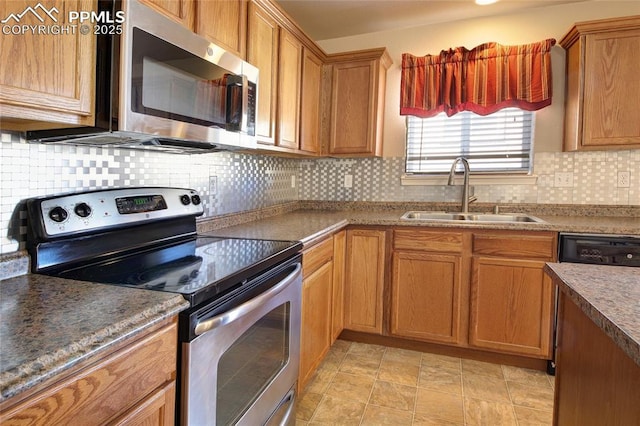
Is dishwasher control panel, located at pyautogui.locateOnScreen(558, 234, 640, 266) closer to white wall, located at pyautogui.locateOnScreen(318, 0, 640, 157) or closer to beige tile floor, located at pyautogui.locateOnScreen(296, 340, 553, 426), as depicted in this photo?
beige tile floor, located at pyautogui.locateOnScreen(296, 340, 553, 426)

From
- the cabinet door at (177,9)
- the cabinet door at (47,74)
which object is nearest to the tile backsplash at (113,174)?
the cabinet door at (47,74)

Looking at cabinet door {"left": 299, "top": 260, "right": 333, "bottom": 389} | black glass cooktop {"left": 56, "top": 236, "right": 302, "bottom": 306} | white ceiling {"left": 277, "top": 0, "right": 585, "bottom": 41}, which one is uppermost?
white ceiling {"left": 277, "top": 0, "right": 585, "bottom": 41}

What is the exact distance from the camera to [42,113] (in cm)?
93

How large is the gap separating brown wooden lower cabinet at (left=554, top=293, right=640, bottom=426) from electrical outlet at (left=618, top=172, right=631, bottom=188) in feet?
6.25

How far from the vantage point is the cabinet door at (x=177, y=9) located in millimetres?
1258

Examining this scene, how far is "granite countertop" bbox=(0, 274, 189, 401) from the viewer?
562mm

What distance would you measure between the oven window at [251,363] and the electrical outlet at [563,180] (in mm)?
2209

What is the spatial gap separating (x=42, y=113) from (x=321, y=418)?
5.36 ft

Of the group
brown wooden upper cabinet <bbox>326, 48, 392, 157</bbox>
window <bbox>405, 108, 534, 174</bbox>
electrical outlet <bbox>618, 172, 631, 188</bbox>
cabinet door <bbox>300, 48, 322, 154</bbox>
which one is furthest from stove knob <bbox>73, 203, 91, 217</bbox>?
electrical outlet <bbox>618, 172, 631, 188</bbox>

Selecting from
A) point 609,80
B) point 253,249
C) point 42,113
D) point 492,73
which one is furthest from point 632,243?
point 42,113

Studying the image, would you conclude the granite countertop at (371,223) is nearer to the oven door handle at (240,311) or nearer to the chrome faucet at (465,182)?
the oven door handle at (240,311)

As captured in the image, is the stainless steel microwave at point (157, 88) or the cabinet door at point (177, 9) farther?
the cabinet door at point (177, 9)

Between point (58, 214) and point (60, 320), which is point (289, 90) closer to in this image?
point (58, 214)

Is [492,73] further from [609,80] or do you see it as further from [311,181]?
[311,181]
